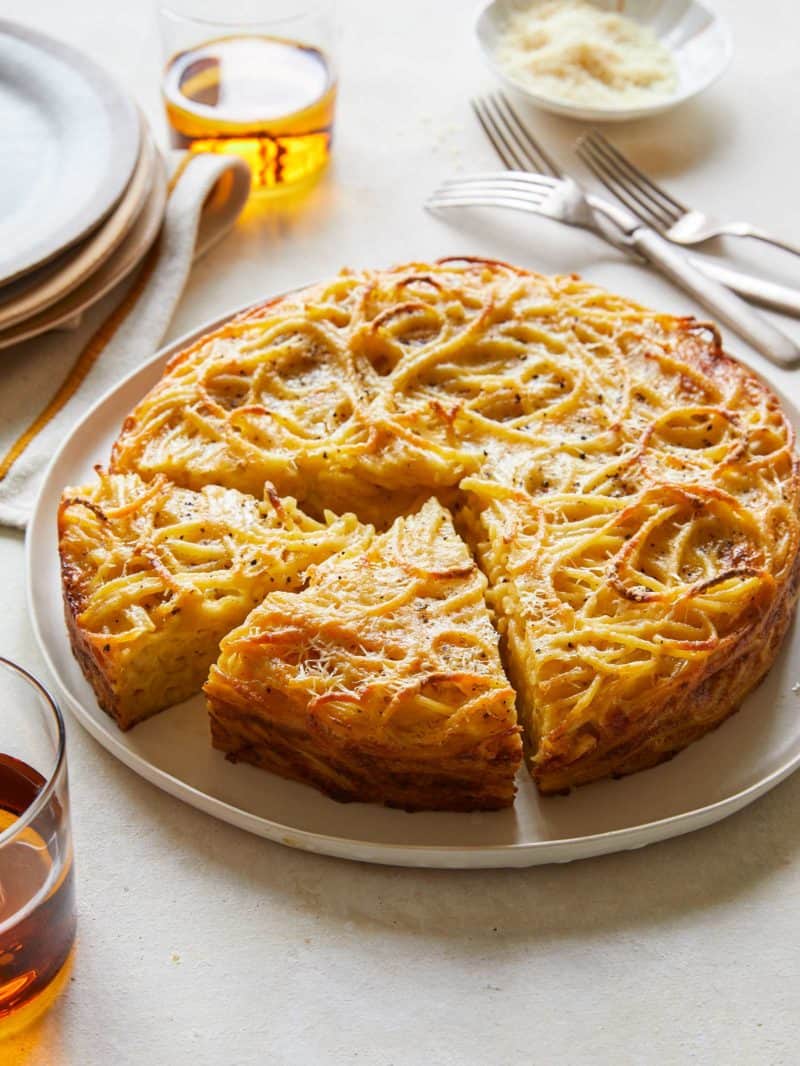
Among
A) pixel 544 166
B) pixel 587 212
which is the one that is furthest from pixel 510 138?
pixel 587 212

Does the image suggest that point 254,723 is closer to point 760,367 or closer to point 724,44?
point 760,367

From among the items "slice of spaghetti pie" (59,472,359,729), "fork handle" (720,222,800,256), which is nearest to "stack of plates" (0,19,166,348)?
"slice of spaghetti pie" (59,472,359,729)

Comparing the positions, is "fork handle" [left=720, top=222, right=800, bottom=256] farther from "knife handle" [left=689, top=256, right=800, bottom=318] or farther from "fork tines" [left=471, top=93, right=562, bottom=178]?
"fork tines" [left=471, top=93, right=562, bottom=178]

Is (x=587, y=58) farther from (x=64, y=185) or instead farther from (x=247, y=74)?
(x=64, y=185)

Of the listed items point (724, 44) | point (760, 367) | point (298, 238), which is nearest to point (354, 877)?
point (760, 367)

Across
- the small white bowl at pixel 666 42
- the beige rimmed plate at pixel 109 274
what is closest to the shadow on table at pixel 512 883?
the beige rimmed plate at pixel 109 274
